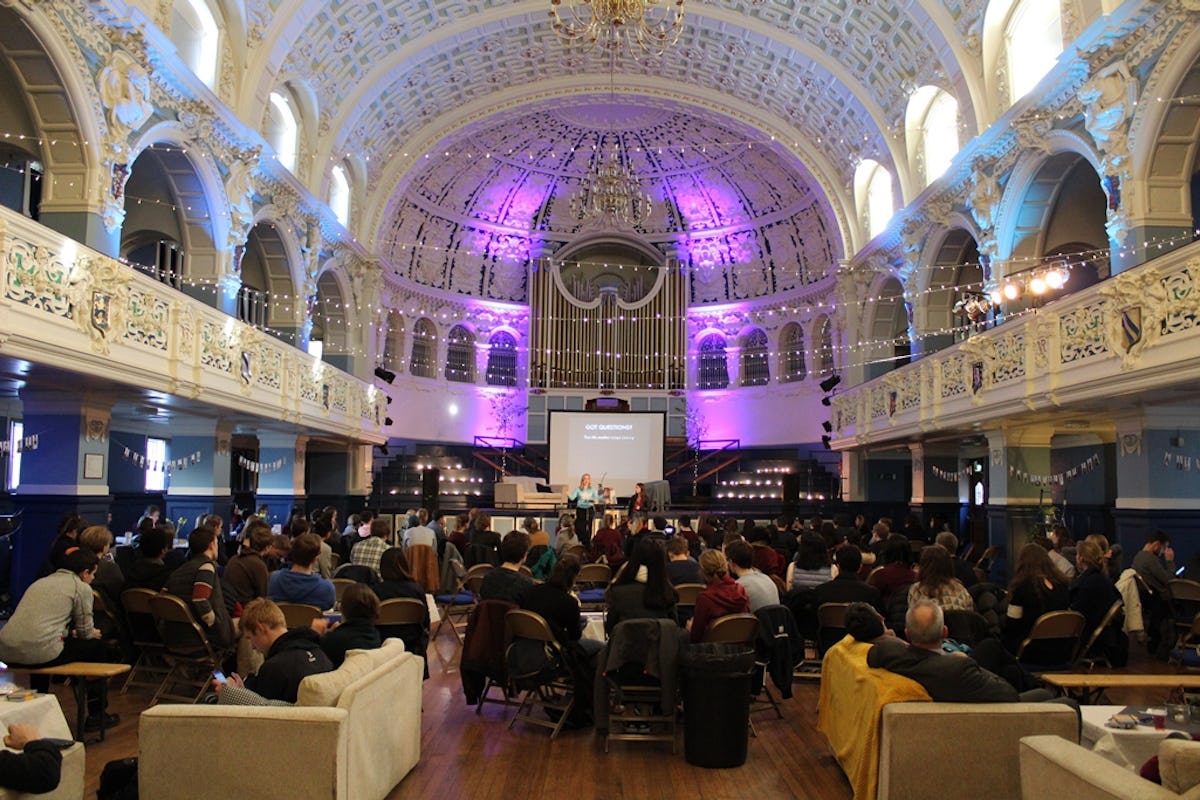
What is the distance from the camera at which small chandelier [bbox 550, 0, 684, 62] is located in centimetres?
1198

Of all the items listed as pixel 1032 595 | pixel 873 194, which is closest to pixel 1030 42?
pixel 873 194

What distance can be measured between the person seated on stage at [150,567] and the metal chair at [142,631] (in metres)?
0.13

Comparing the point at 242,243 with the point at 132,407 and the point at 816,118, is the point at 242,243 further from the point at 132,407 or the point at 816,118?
the point at 816,118

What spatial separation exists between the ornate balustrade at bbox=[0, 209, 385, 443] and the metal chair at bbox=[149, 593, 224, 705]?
3368mm

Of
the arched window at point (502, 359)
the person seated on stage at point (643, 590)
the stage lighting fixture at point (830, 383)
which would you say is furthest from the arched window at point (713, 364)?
the person seated on stage at point (643, 590)

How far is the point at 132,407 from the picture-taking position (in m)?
13.9

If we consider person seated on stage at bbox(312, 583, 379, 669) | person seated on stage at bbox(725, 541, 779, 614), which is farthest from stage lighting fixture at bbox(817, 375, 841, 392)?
person seated on stage at bbox(312, 583, 379, 669)

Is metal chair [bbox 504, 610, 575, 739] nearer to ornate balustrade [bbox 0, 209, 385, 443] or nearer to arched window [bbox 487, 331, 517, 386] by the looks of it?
ornate balustrade [bbox 0, 209, 385, 443]

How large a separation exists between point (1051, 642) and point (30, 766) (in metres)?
6.75

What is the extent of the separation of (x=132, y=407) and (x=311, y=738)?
11096mm

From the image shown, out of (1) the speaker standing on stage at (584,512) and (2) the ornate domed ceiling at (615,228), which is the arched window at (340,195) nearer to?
(2) the ornate domed ceiling at (615,228)

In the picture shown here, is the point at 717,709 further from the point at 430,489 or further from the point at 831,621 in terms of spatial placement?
the point at 430,489

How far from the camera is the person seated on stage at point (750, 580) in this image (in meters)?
7.46

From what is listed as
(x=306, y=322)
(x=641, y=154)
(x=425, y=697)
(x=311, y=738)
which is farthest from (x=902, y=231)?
(x=311, y=738)
